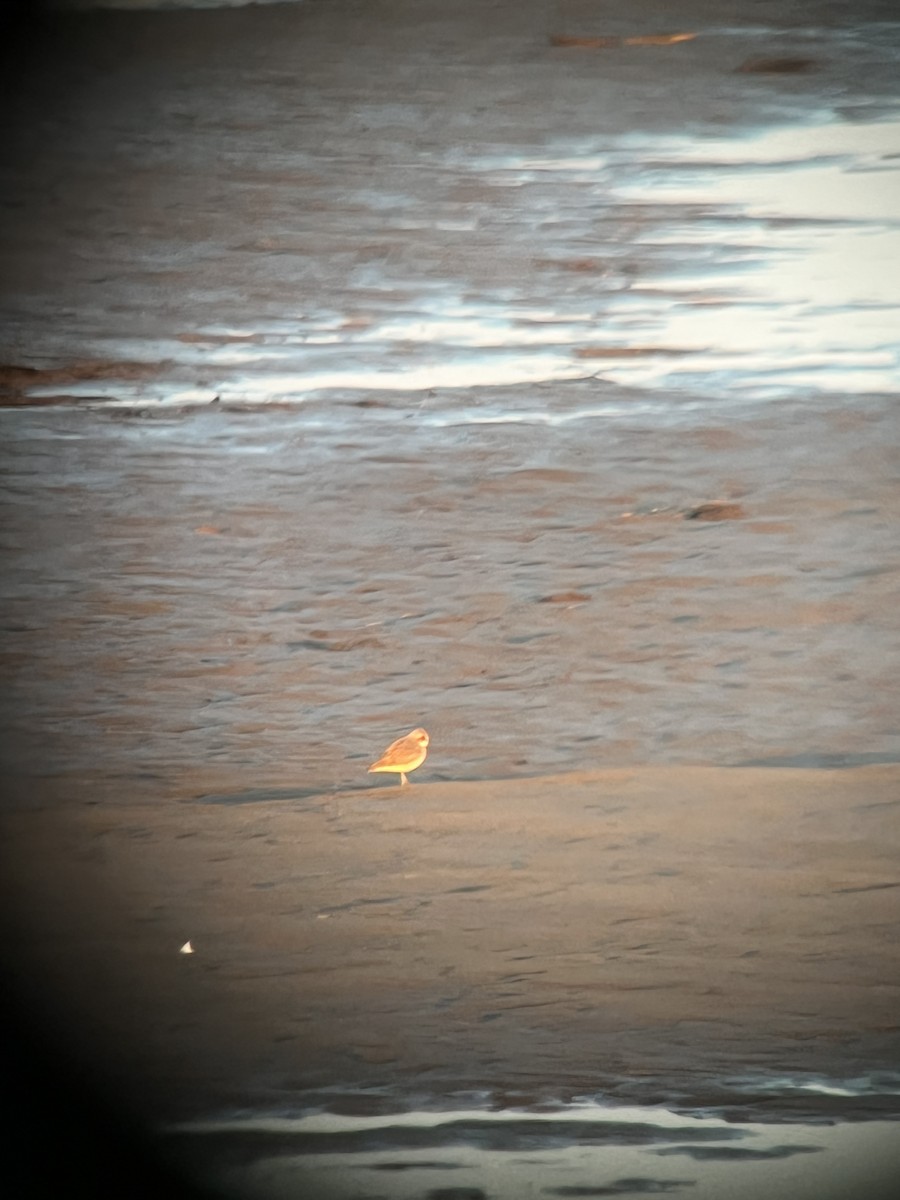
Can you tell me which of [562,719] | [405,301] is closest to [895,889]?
[562,719]

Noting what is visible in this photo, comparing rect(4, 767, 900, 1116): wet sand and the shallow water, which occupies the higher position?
rect(4, 767, 900, 1116): wet sand

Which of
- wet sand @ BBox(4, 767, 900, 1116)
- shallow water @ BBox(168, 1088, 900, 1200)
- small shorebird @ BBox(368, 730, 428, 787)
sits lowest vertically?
shallow water @ BBox(168, 1088, 900, 1200)

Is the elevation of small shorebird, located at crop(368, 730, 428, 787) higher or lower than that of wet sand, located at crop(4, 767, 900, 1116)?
higher

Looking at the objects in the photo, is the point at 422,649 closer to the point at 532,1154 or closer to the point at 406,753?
the point at 406,753

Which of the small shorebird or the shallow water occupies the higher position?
the small shorebird

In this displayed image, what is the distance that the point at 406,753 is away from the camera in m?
0.25

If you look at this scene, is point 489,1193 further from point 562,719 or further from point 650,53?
point 650,53

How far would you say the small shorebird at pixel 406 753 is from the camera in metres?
0.25

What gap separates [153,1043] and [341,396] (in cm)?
18

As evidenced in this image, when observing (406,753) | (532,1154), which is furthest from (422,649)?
(532,1154)

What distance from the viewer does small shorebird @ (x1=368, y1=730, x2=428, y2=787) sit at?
252mm

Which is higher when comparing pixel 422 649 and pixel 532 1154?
pixel 422 649

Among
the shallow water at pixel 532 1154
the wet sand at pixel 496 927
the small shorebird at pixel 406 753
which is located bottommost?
the shallow water at pixel 532 1154

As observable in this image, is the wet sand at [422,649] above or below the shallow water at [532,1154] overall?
above
